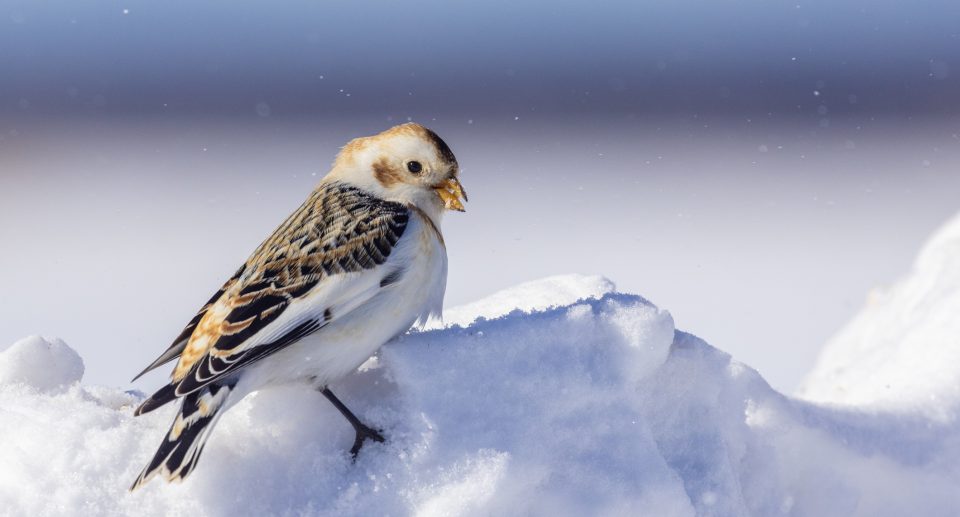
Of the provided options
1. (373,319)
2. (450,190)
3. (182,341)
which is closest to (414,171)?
(450,190)

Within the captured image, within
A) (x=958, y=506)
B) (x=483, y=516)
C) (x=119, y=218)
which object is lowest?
(x=119, y=218)

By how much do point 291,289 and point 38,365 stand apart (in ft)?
2.17

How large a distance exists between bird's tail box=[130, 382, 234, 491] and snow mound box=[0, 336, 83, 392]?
505 millimetres

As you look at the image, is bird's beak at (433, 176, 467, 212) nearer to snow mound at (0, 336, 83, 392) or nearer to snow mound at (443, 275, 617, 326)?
snow mound at (443, 275, 617, 326)

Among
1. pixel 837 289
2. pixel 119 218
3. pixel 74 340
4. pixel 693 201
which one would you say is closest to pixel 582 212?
pixel 693 201

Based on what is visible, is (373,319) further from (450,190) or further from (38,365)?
(38,365)

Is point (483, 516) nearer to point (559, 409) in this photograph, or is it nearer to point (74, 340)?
point (559, 409)

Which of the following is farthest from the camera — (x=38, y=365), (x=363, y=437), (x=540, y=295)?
(x=540, y=295)

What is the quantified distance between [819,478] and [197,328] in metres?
1.66

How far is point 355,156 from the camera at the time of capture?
10.8ft

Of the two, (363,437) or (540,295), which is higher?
(363,437)

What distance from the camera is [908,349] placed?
12.1ft

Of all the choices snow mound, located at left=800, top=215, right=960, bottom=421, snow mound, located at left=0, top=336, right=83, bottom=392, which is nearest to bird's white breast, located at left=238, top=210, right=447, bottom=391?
snow mound, located at left=0, top=336, right=83, bottom=392

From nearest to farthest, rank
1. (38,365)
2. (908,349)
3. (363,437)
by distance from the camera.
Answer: (363,437) < (38,365) < (908,349)
